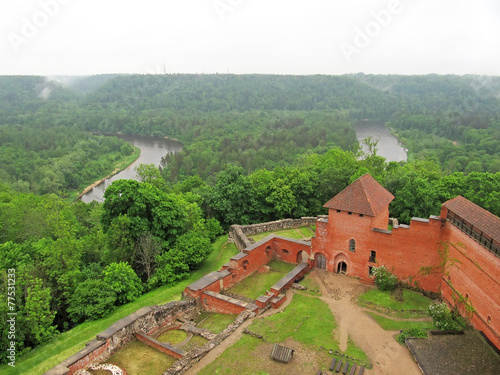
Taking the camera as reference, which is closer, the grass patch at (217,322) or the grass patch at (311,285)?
the grass patch at (217,322)

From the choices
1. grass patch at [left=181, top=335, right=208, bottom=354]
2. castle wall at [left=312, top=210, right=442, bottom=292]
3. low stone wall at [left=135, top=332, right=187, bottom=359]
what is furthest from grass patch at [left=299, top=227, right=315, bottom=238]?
low stone wall at [left=135, top=332, right=187, bottom=359]

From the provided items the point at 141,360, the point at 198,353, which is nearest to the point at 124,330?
the point at 141,360

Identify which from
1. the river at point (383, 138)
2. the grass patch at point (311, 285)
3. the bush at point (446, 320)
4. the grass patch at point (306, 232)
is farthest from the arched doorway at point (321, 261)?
the river at point (383, 138)

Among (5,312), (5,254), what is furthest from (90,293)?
(5,254)

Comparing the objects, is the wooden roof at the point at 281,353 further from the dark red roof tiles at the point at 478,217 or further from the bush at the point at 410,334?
the dark red roof tiles at the point at 478,217

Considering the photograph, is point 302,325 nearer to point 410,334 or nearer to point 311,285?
point 311,285

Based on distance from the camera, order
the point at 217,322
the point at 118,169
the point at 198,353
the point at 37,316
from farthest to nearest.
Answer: the point at 118,169, the point at 37,316, the point at 217,322, the point at 198,353
